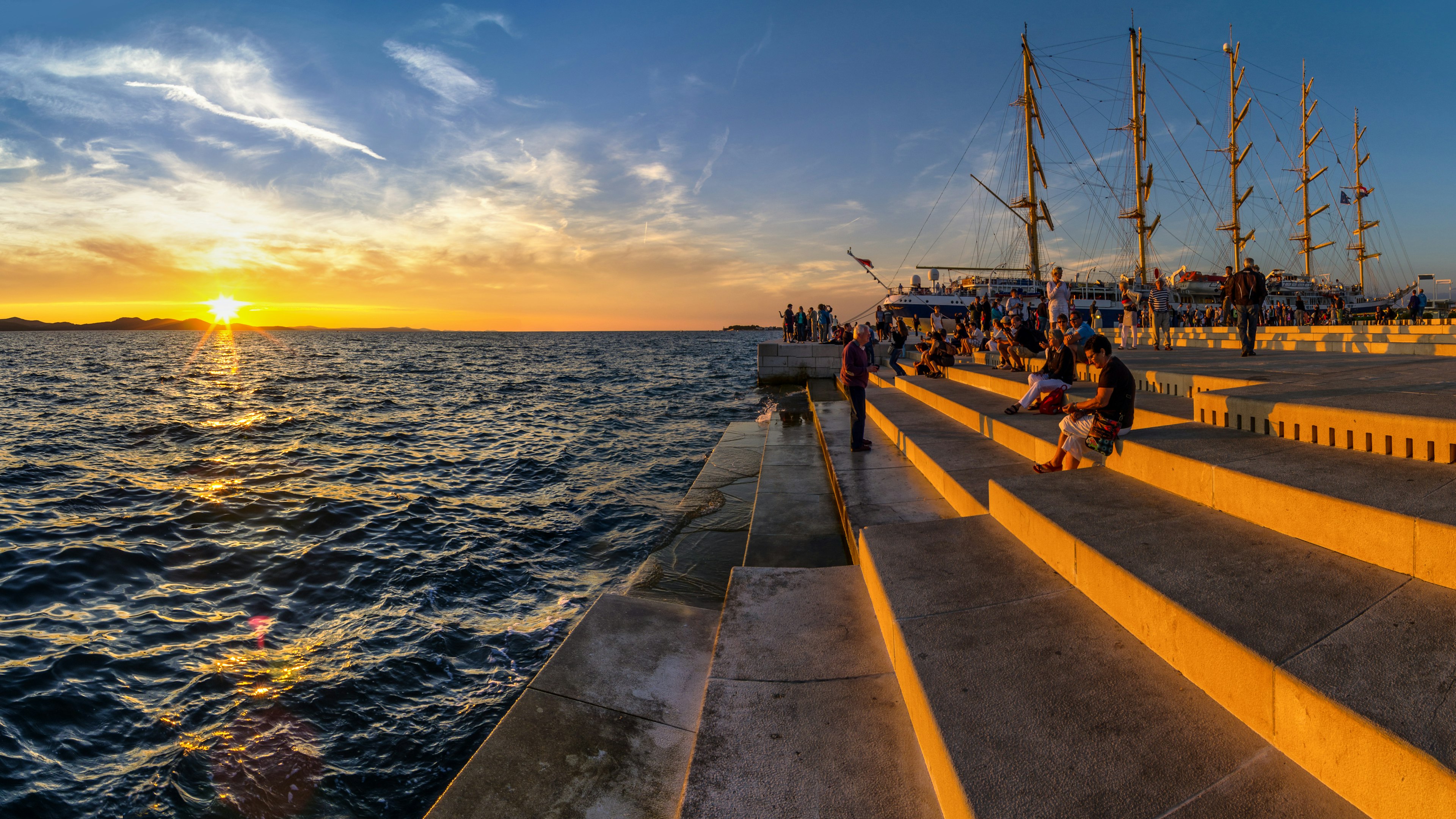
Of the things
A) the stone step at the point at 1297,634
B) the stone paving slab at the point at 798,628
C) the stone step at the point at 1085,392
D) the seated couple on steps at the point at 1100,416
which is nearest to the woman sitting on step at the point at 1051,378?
the stone step at the point at 1085,392

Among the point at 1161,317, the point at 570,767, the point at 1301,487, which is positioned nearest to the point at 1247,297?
the point at 1161,317

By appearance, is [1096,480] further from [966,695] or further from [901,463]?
[901,463]

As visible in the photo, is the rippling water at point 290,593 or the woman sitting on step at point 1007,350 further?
the woman sitting on step at point 1007,350

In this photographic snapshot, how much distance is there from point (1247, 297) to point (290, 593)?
15.0 metres

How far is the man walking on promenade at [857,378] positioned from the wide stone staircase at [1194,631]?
3875mm

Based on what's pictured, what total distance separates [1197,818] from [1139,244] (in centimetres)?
4533

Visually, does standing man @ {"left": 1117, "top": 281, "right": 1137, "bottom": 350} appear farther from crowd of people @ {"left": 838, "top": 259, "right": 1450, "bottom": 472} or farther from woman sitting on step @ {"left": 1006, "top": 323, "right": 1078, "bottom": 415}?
woman sitting on step @ {"left": 1006, "top": 323, "right": 1078, "bottom": 415}

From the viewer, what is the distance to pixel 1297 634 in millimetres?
2520

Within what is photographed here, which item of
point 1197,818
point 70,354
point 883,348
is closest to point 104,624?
point 1197,818

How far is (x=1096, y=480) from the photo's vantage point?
4.90 meters

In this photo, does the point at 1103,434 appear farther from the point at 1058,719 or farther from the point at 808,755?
the point at 808,755

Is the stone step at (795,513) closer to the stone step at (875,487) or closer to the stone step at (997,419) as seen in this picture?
the stone step at (875,487)

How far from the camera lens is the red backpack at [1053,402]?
310 inches

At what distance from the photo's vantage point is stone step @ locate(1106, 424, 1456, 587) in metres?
Answer: 2.80
